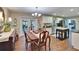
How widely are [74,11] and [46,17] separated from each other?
0.41 meters

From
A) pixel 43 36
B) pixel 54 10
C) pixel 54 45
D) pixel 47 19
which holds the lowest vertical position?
pixel 54 45

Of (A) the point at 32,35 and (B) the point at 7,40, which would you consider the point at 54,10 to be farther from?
(B) the point at 7,40

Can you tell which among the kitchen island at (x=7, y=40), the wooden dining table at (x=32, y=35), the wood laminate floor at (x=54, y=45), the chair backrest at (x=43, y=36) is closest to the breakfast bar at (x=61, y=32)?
the wood laminate floor at (x=54, y=45)

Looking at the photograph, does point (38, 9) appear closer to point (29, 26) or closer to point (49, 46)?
point (29, 26)

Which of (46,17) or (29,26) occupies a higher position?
(46,17)

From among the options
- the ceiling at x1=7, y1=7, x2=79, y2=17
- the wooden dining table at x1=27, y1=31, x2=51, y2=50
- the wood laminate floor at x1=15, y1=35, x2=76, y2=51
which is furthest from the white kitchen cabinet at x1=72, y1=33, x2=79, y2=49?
the wooden dining table at x1=27, y1=31, x2=51, y2=50

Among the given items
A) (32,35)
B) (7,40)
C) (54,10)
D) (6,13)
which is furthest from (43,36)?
(6,13)
